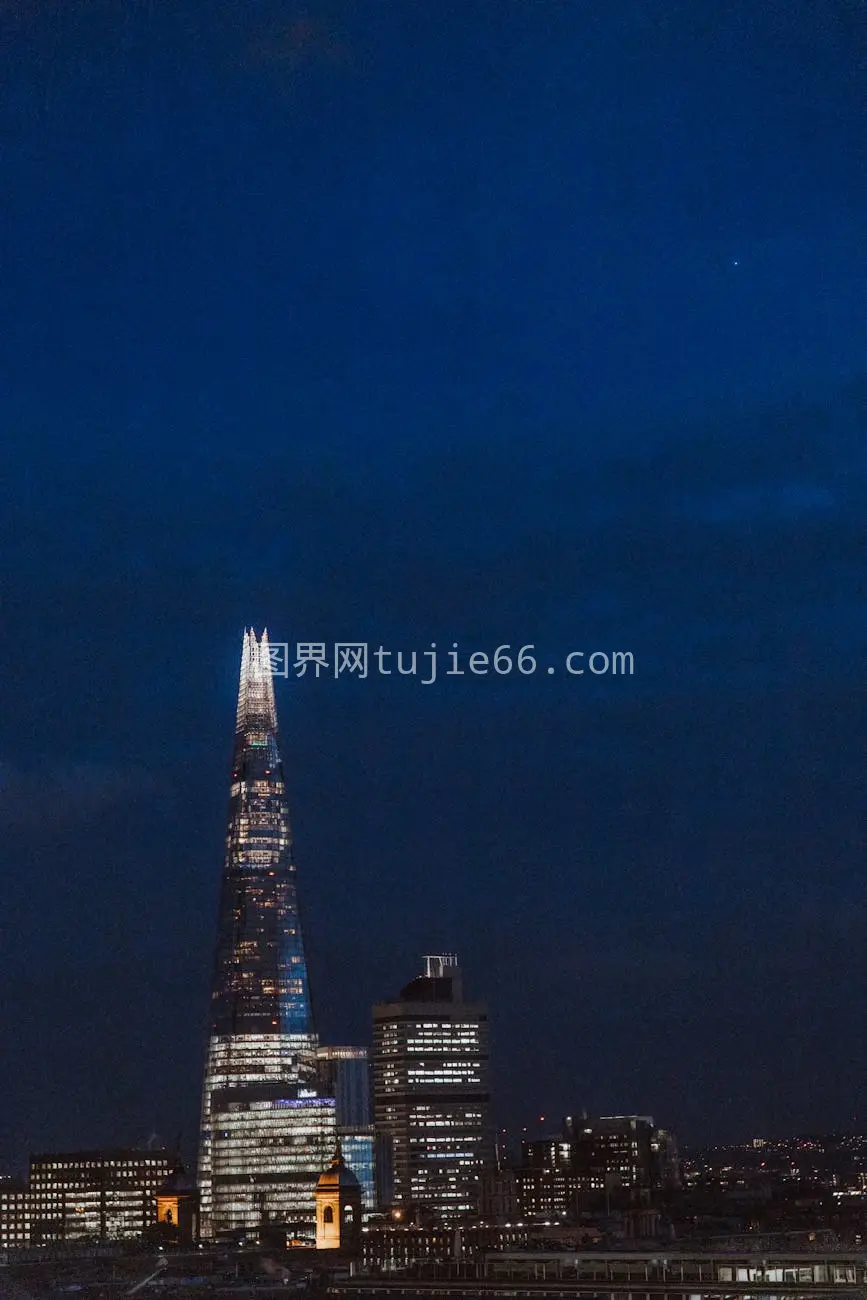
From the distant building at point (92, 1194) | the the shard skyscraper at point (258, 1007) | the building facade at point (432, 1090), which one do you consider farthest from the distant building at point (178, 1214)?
the building facade at point (432, 1090)

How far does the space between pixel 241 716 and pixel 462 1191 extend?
965 inches

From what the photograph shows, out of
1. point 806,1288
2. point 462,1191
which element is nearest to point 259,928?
point 462,1191

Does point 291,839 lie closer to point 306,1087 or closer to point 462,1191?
point 306,1087

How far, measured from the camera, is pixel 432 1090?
96.8 metres

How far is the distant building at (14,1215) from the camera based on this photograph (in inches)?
3386

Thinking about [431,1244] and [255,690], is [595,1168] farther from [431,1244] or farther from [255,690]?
[431,1244]

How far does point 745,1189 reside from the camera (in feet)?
345

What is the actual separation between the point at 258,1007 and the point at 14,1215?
595 inches

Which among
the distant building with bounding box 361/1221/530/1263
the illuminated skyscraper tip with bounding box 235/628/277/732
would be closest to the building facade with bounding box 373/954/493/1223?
the illuminated skyscraper tip with bounding box 235/628/277/732

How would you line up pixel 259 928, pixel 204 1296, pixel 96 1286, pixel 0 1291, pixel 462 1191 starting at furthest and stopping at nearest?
pixel 462 1191 → pixel 259 928 → pixel 96 1286 → pixel 204 1296 → pixel 0 1291

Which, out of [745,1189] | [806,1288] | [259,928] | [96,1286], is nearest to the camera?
[806,1288]

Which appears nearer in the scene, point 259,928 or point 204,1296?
point 204,1296

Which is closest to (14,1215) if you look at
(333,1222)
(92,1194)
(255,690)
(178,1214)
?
(92,1194)

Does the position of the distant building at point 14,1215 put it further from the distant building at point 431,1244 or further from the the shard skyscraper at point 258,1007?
the distant building at point 431,1244
